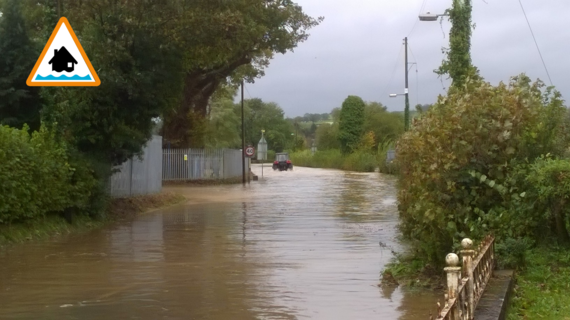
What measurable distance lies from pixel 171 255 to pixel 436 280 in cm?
529

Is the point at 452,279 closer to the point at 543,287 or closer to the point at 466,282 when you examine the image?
the point at 466,282

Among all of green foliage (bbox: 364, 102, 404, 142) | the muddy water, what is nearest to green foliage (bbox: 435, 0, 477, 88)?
the muddy water

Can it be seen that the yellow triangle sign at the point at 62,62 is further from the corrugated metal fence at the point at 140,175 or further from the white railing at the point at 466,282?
the white railing at the point at 466,282

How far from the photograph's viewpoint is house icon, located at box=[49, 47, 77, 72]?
44.0 feet

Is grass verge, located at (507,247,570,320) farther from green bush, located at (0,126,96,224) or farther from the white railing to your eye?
green bush, located at (0,126,96,224)

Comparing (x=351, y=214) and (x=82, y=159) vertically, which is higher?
(x=82, y=159)

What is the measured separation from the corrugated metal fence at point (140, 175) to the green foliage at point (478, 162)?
13.6m

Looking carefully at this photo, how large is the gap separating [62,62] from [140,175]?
Answer: 41.8ft

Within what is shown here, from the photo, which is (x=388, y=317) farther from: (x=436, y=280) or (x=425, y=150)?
(x=425, y=150)

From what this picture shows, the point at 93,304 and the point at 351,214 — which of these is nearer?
the point at 93,304

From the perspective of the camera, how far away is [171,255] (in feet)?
43.6

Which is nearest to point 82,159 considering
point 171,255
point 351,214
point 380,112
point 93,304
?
point 171,255

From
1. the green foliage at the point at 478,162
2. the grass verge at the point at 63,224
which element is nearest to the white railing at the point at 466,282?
the green foliage at the point at 478,162

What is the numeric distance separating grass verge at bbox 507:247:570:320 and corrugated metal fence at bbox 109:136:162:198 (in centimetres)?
1482
